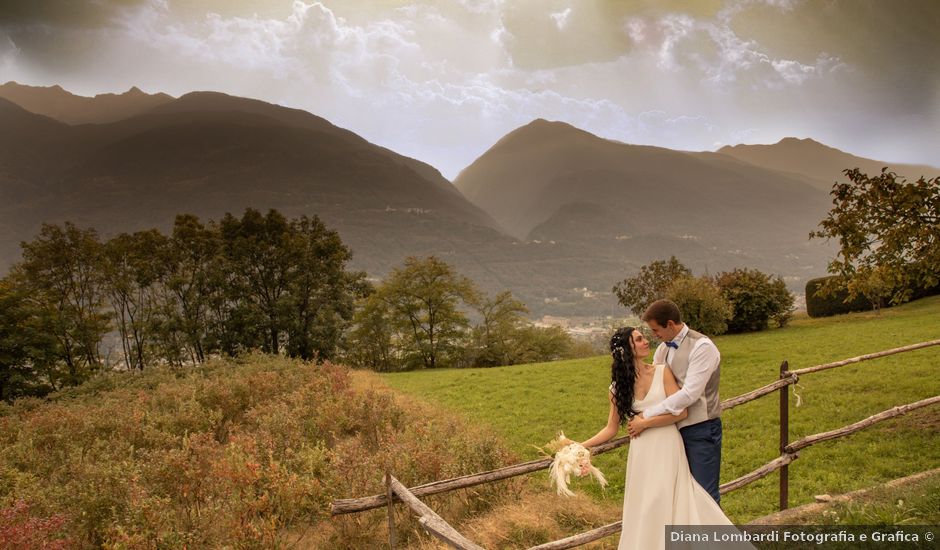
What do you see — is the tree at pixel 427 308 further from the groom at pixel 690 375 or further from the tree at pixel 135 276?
the groom at pixel 690 375

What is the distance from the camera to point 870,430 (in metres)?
9.87

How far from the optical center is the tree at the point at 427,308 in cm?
4700

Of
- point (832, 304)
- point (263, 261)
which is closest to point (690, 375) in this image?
point (832, 304)

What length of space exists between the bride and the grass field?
4566 millimetres

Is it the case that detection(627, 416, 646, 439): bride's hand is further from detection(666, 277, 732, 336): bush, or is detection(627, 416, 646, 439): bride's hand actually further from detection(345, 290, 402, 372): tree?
detection(345, 290, 402, 372): tree

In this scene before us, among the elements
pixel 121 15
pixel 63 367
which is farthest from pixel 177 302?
pixel 121 15

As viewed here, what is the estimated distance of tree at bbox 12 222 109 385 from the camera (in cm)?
3259

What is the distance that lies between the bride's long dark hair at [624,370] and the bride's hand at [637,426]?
141 mm

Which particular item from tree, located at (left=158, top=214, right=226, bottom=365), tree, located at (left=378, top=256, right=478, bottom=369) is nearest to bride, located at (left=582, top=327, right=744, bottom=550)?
tree, located at (left=158, top=214, right=226, bottom=365)

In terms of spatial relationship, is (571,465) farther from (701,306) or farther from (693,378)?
(701,306)

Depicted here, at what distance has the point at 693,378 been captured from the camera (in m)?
3.98

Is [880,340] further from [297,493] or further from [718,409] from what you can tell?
[297,493]

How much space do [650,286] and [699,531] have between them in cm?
3812

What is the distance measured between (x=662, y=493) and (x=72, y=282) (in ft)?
147
